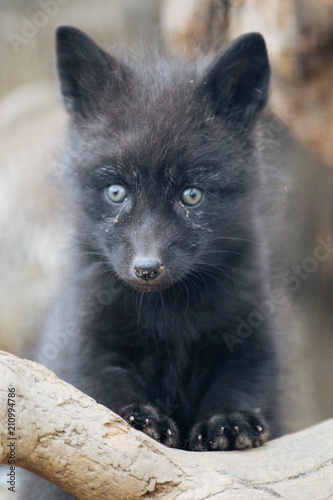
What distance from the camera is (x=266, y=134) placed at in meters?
4.61

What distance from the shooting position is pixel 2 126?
7.75 metres

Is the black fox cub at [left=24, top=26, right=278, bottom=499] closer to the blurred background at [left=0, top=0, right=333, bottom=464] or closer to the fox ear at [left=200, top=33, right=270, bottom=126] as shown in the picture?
the fox ear at [left=200, top=33, right=270, bottom=126]

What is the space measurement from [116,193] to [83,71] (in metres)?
0.82

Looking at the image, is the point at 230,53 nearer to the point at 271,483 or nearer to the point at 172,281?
the point at 172,281

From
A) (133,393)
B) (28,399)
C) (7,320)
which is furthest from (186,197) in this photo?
(7,320)

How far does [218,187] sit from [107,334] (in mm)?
1015

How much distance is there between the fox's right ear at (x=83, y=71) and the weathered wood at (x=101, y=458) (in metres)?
1.78

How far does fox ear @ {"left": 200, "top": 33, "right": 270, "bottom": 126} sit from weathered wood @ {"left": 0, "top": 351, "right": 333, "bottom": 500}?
193 cm

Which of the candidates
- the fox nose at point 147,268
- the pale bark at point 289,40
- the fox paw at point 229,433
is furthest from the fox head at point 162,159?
the pale bark at point 289,40

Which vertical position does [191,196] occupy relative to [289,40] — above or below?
below

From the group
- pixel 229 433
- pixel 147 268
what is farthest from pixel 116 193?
pixel 229 433

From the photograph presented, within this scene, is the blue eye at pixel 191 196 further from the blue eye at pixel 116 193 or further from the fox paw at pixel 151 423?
the fox paw at pixel 151 423

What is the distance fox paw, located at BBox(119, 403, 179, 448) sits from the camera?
2.96m

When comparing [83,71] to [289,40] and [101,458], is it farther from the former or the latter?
[289,40]
